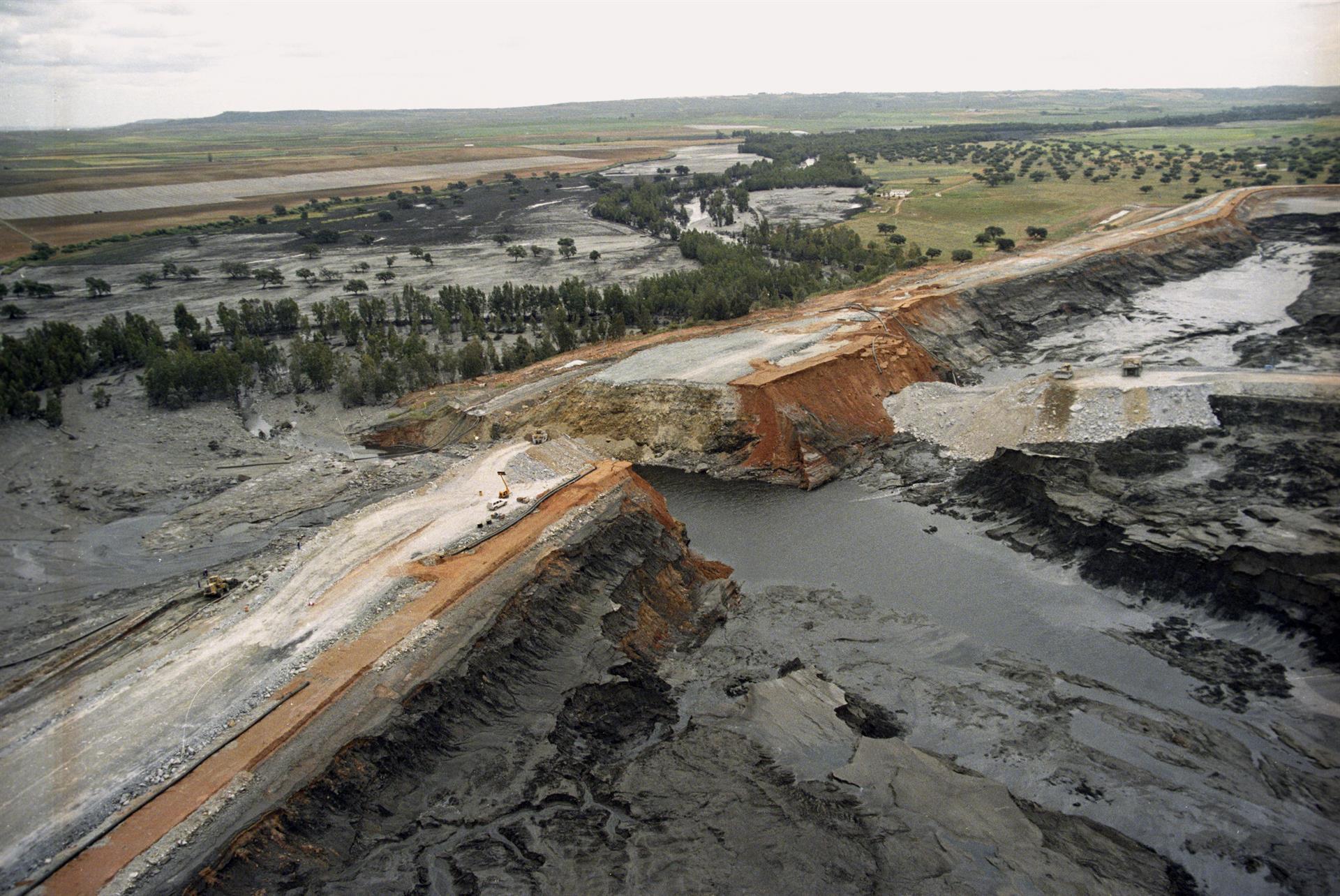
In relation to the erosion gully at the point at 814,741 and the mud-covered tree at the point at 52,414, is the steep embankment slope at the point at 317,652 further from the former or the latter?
the mud-covered tree at the point at 52,414

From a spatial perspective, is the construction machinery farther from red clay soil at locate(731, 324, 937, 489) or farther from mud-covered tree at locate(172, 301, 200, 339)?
mud-covered tree at locate(172, 301, 200, 339)

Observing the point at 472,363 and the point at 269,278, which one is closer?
the point at 472,363

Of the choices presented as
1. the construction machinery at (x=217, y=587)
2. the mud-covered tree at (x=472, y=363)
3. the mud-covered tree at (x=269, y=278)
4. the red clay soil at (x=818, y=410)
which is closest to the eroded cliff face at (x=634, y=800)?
the construction machinery at (x=217, y=587)

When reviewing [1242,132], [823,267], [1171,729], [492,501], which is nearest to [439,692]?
[492,501]

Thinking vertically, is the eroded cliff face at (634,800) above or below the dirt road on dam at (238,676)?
below

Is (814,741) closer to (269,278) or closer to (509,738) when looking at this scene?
(509,738)

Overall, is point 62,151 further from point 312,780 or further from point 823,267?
point 312,780

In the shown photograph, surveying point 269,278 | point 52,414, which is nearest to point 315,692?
point 52,414
